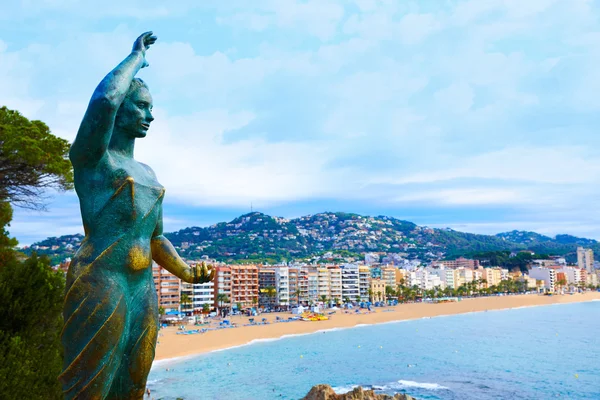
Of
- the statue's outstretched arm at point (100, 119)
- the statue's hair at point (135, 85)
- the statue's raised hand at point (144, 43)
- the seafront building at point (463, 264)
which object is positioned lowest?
the seafront building at point (463, 264)

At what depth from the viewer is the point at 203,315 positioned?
6988 centimetres

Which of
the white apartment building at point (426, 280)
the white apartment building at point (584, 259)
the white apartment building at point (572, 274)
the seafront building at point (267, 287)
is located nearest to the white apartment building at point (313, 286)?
the seafront building at point (267, 287)

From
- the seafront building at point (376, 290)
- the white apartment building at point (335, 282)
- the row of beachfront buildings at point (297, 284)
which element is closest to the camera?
the row of beachfront buildings at point (297, 284)

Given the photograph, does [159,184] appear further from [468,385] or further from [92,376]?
[468,385]

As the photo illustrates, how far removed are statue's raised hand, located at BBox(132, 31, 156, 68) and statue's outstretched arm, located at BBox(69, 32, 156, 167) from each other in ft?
1.09

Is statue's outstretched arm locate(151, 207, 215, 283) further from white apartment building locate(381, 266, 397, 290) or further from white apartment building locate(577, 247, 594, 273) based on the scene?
white apartment building locate(577, 247, 594, 273)

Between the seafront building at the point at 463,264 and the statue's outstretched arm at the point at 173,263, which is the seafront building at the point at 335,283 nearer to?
the seafront building at the point at 463,264

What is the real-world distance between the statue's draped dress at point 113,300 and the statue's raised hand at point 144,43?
2.83ft

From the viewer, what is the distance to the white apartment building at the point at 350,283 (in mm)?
97688

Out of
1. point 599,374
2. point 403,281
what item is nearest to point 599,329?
point 599,374

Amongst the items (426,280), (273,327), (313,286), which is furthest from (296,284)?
(426,280)

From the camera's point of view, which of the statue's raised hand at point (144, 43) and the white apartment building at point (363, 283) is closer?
the statue's raised hand at point (144, 43)

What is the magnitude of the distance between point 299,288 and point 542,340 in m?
47.0

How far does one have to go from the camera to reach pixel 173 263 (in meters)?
3.93
